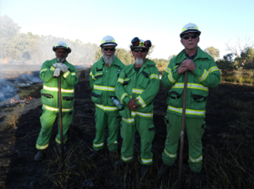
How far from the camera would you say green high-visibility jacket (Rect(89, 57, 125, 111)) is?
3.12 meters

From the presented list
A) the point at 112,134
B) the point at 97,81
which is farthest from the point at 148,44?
the point at 112,134

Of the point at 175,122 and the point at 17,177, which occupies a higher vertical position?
the point at 175,122

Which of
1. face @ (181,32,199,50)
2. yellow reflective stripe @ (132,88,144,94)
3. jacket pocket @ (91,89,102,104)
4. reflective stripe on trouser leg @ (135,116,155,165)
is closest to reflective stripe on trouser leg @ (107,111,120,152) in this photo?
jacket pocket @ (91,89,102,104)

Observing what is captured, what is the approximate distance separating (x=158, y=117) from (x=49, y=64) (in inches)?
161

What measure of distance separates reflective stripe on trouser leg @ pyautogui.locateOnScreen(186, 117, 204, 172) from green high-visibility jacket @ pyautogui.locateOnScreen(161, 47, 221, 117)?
12cm

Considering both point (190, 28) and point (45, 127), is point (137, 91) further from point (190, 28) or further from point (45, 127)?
point (45, 127)

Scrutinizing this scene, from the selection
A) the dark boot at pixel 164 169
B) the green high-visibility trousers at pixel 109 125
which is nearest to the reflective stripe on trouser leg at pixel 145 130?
the dark boot at pixel 164 169

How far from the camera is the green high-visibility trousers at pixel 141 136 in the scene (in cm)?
268

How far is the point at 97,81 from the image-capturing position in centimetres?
319

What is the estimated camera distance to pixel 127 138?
2805 millimetres

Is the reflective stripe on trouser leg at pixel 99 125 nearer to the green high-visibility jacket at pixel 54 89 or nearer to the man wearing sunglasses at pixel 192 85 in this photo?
the green high-visibility jacket at pixel 54 89

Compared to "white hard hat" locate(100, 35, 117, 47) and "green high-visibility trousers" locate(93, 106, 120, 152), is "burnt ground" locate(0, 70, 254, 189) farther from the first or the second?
"white hard hat" locate(100, 35, 117, 47)

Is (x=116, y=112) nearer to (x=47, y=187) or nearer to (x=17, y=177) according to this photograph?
(x=47, y=187)

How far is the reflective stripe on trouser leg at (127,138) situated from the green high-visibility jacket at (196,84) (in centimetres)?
78
